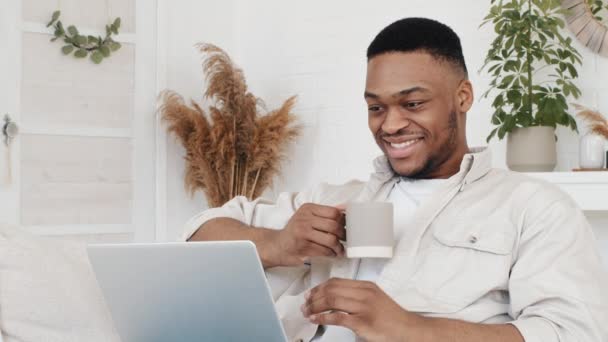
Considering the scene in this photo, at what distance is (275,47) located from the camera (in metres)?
4.00

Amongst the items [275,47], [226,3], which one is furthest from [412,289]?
[226,3]

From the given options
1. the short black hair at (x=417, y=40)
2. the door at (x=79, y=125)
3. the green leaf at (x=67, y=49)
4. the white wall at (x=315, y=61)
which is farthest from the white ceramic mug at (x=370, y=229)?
the green leaf at (x=67, y=49)

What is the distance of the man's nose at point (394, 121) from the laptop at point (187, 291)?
1.65 ft

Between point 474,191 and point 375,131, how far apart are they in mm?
237

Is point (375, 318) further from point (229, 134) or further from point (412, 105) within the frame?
point (229, 134)

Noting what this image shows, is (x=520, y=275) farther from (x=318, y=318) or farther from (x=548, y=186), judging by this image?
(x=318, y=318)

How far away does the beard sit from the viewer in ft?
5.69

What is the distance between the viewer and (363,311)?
133 centimetres

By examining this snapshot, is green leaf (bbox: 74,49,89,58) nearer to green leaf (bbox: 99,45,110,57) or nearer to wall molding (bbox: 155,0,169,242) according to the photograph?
green leaf (bbox: 99,45,110,57)

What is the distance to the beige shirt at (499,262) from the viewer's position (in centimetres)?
Result: 144

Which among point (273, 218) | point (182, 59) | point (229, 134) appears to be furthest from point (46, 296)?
point (182, 59)

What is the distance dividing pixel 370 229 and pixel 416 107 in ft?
1.19

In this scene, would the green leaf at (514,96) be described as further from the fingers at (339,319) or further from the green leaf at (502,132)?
the fingers at (339,319)

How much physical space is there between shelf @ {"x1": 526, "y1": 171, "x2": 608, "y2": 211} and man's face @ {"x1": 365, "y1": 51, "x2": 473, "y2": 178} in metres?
1.12
